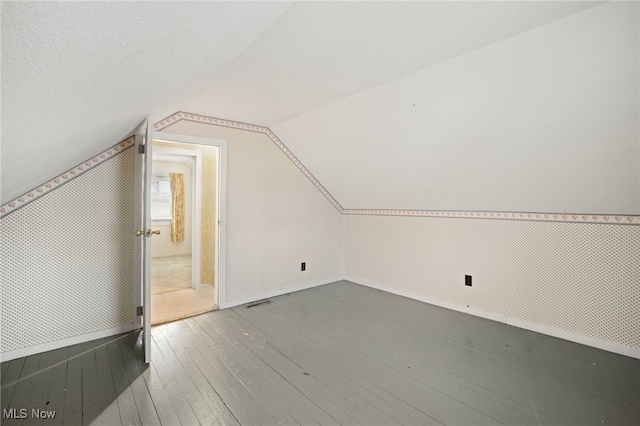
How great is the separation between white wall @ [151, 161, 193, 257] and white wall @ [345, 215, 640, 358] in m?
5.16

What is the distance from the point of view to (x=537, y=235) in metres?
2.94

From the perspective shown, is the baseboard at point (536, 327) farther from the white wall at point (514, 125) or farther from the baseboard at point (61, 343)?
the baseboard at point (61, 343)

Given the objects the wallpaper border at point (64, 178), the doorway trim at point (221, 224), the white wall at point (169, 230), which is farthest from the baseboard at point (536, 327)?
the white wall at point (169, 230)

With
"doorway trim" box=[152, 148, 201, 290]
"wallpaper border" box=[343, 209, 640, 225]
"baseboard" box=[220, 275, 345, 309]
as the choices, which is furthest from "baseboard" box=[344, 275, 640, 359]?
"doorway trim" box=[152, 148, 201, 290]

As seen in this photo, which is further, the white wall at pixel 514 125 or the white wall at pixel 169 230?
the white wall at pixel 169 230

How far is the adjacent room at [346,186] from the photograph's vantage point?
1.37m

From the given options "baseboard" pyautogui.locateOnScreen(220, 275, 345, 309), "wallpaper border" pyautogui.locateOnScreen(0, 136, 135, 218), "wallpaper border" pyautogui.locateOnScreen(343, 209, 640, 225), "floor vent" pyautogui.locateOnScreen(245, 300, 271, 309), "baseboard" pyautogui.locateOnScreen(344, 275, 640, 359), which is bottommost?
"baseboard" pyautogui.locateOnScreen(344, 275, 640, 359)

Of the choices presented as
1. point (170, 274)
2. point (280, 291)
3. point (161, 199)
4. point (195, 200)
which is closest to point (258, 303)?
point (280, 291)

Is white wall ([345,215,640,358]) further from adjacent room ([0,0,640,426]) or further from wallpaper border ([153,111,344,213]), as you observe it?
wallpaper border ([153,111,344,213])

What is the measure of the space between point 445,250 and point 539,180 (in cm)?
130

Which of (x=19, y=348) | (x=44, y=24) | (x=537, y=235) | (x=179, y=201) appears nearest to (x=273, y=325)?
(x=19, y=348)

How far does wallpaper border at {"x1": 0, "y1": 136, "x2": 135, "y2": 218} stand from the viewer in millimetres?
2318

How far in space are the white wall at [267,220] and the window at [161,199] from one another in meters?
4.57

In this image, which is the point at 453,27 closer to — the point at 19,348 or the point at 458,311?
the point at 458,311
